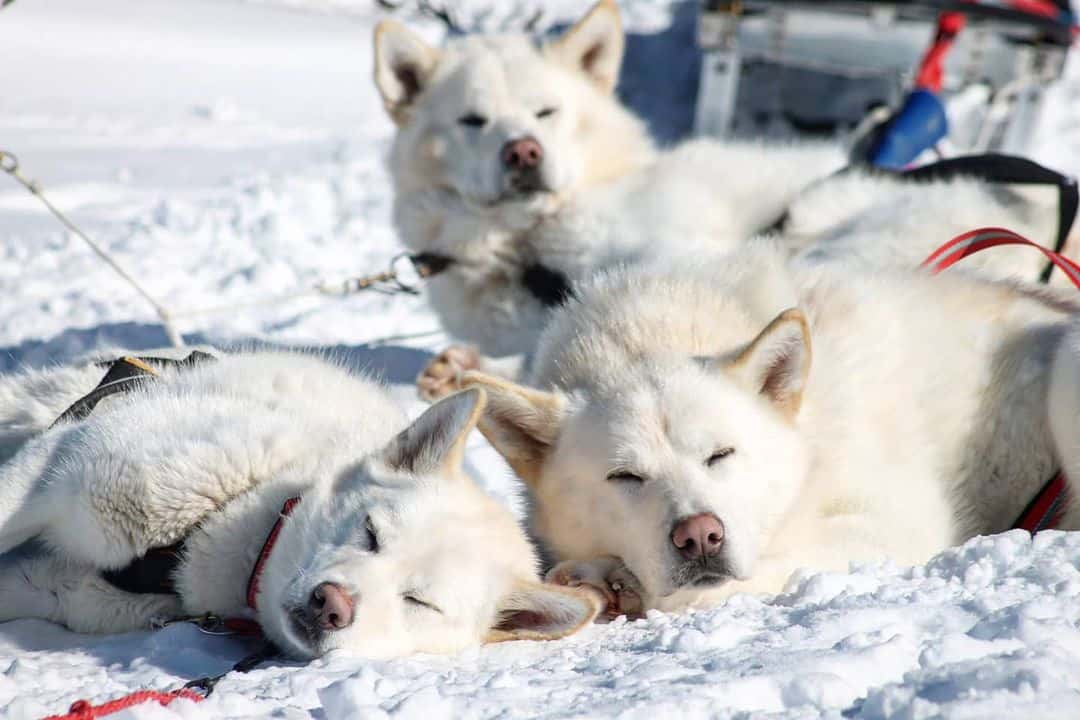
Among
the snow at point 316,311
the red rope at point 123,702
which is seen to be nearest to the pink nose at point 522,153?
the snow at point 316,311

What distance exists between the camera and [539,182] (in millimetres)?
5016

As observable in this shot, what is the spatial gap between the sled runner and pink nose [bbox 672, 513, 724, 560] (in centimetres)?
598

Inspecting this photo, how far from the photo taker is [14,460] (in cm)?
268

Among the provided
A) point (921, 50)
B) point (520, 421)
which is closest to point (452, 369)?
point (520, 421)

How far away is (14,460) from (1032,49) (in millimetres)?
7791

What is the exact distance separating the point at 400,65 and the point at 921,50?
187 inches

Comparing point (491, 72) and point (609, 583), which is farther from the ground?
point (491, 72)

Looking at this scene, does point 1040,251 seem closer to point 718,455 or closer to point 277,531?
point 718,455

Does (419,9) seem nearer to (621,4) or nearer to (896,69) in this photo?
(621,4)

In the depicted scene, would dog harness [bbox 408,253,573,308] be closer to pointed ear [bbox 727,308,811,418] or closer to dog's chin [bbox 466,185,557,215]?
dog's chin [bbox 466,185,557,215]

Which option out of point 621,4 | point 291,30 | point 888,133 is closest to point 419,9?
point 291,30

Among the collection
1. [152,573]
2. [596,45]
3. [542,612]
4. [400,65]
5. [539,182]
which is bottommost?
[152,573]

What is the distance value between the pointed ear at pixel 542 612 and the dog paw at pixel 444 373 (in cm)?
204

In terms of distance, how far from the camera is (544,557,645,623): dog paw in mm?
2695
